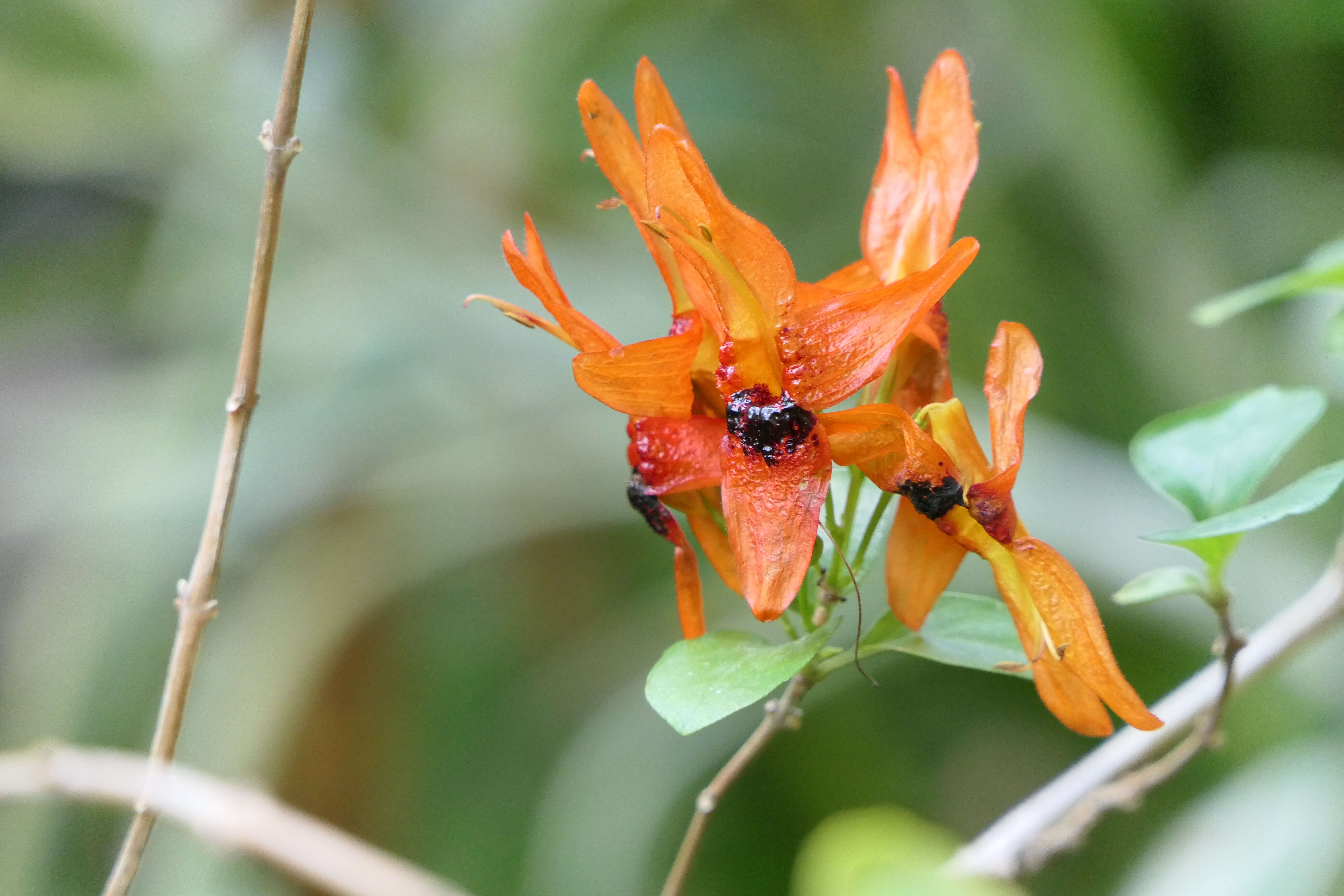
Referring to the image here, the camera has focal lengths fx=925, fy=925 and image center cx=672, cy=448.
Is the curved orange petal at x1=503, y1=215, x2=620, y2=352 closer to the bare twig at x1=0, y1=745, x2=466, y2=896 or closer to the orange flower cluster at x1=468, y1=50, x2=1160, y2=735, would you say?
the orange flower cluster at x1=468, y1=50, x2=1160, y2=735

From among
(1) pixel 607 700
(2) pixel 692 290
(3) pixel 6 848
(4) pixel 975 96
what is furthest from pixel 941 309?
(4) pixel 975 96

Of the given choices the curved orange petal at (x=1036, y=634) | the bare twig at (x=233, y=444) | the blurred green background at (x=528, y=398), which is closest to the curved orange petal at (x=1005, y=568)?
the curved orange petal at (x=1036, y=634)

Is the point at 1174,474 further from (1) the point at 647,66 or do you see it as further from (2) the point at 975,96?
(2) the point at 975,96

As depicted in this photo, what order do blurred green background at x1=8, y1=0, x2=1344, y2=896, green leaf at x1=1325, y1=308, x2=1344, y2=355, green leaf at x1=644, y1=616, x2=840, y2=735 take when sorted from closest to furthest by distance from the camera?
1. green leaf at x1=644, y1=616, x2=840, y2=735
2. green leaf at x1=1325, y1=308, x2=1344, y2=355
3. blurred green background at x1=8, y1=0, x2=1344, y2=896

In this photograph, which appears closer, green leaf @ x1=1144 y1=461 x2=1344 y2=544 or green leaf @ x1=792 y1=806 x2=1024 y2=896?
green leaf @ x1=792 y1=806 x2=1024 y2=896

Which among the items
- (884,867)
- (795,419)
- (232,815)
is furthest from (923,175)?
(232,815)

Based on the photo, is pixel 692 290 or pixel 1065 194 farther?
pixel 1065 194

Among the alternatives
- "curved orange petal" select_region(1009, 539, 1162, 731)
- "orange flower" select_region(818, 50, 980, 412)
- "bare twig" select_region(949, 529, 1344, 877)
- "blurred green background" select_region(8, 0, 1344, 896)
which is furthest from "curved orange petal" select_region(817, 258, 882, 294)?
"blurred green background" select_region(8, 0, 1344, 896)
